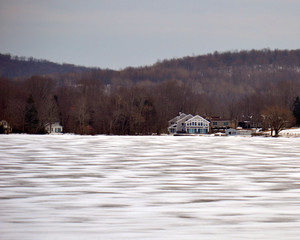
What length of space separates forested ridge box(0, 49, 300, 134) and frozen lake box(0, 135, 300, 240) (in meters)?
43.7

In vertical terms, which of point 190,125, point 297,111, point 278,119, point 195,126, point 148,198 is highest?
point 297,111

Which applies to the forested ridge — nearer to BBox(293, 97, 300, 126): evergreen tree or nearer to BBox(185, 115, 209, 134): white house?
BBox(185, 115, 209, 134): white house

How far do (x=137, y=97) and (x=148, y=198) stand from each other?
2657 inches

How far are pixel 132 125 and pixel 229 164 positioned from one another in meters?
54.8

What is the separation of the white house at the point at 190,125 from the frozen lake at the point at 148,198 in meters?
78.2

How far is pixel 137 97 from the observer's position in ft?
239

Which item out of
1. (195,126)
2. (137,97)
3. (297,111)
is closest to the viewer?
(137,97)

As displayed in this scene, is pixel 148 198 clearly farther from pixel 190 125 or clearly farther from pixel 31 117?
pixel 190 125

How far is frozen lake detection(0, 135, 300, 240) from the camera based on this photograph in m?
4.41

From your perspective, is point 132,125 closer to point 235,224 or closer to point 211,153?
point 211,153

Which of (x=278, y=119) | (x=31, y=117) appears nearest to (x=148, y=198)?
(x=31, y=117)

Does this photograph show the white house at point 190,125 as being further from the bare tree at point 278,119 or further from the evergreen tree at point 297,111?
the evergreen tree at point 297,111

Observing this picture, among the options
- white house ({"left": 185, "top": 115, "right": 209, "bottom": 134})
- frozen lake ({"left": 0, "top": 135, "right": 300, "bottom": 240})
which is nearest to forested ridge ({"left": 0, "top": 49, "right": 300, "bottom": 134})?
white house ({"left": 185, "top": 115, "right": 209, "bottom": 134})

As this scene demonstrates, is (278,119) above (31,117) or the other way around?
above
